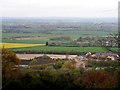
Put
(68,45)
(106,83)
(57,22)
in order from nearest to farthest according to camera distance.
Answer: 1. (106,83)
2. (68,45)
3. (57,22)

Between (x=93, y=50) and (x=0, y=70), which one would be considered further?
(x=93, y=50)

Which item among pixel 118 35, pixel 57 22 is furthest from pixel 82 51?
pixel 57 22

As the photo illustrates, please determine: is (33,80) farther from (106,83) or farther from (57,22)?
(57,22)

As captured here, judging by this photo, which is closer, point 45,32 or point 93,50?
point 93,50

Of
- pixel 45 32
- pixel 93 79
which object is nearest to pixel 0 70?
pixel 93 79

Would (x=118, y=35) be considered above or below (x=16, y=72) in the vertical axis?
above

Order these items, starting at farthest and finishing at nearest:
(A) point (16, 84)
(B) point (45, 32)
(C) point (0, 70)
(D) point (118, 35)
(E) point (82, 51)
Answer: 1. (B) point (45, 32)
2. (E) point (82, 51)
3. (C) point (0, 70)
4. (A) point (16, 84)
5. (D) point (118, 35)

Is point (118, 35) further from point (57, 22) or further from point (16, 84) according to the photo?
point (57, 22)

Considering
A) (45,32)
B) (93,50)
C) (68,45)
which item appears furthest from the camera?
(45,32)

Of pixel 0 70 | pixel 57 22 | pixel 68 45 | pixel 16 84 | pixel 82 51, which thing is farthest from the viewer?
pixel 57 22
